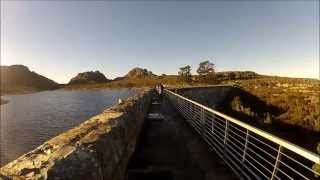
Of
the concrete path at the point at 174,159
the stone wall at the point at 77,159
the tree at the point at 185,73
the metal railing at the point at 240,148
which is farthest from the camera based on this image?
the tree at the point at 185,73

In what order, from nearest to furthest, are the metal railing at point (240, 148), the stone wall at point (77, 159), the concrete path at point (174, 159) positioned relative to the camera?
the stone wall at point (77, 159) < the metal railing at point (240, 148) < the concrete path at point (174, 159)

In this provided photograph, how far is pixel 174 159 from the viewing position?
827 centimetres

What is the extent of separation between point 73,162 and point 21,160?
0.67 m

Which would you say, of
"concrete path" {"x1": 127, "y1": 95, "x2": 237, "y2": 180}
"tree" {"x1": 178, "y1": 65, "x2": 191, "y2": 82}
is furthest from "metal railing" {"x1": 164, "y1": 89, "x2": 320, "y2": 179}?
"tree" {"x1": 178, "y1": 65, "x2": 191, "y2": 82}

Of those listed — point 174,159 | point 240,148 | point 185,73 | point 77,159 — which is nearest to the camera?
point 77,159

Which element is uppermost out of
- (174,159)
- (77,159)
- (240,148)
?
(77,159)

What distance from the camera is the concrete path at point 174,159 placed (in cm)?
704

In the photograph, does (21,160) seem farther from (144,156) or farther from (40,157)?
(144,156)

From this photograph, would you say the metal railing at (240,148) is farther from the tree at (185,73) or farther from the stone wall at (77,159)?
the tree at (185,73)

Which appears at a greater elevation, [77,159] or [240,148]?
[77,159]

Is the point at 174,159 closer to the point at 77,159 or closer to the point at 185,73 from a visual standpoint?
the point at 77,159

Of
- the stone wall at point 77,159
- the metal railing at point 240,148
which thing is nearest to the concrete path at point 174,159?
the metal railing at point 240,148

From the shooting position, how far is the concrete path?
Answer: 277 inches

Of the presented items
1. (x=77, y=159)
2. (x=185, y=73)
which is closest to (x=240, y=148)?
(x=77, y=159)
